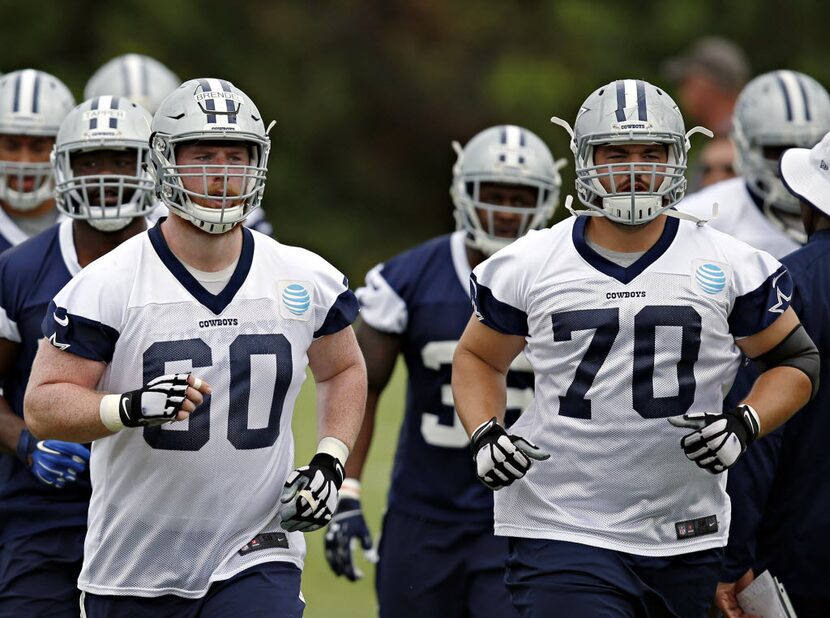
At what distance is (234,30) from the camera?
21.5 meters

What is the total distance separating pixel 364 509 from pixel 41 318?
4932 millimetres

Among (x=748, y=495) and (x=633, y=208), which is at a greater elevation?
(x=633, y=208)

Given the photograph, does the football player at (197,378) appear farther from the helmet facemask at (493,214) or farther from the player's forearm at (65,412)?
the helmet facemask at (493,214)

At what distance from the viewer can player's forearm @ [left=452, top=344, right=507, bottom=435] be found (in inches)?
187

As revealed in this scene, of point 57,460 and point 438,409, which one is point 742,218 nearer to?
point 438,409

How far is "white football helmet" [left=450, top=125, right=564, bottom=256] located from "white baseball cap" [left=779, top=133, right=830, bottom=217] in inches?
41.3

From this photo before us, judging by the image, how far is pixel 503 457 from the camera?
448 cm

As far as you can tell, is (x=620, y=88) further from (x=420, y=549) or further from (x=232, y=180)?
(x=420, y=549)

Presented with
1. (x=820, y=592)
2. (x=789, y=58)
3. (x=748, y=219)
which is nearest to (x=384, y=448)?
(x=748, y=219)

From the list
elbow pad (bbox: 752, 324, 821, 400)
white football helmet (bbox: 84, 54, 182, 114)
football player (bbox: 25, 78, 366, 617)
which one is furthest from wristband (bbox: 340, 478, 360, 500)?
white football helmet (bbox: 84, 54, 182, 114)

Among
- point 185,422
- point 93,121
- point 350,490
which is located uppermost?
point 93,121

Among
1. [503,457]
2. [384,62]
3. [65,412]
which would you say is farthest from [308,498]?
[384,62]

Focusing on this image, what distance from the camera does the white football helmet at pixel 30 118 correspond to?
20.4 ft

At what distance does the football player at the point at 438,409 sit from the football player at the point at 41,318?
3.35 ft
